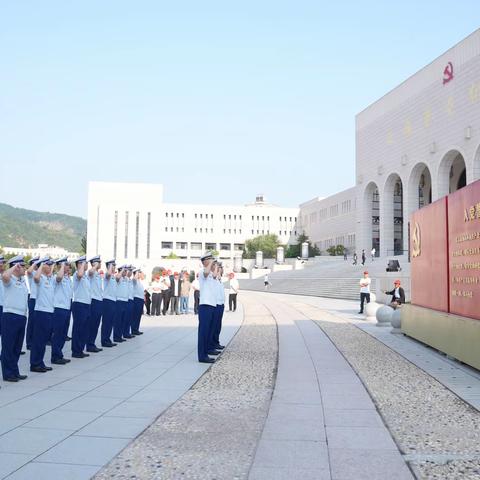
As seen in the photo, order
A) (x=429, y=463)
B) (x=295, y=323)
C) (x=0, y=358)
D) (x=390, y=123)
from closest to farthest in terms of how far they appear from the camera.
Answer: (x=429, y=463)
(x=0, y=358)
(x=295, y=323)
(x=390, y=123)

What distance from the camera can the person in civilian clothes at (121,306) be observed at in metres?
13.4

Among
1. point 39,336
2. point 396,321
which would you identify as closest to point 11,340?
point 39,336

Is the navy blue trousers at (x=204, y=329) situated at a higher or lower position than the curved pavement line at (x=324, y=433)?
higher

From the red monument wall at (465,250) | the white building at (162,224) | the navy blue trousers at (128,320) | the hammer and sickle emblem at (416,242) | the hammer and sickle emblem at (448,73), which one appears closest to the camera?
the red monument wall at (465,250)

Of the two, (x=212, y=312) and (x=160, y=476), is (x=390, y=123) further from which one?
(x=160, y=476)

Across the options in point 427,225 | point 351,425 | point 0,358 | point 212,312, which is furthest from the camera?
point 427,225

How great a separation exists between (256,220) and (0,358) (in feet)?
361

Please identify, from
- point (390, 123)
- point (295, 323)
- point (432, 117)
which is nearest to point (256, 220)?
point (390, 123)

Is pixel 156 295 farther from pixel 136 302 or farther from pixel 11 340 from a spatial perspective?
pixel 11 340

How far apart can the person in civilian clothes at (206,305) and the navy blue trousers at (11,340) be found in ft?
10.2

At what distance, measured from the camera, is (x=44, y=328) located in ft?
30.7

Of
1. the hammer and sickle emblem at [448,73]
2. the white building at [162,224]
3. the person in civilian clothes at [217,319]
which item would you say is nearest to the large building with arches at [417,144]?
the hammer and sickle emblem at [448,73]

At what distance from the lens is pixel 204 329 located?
33.9ft

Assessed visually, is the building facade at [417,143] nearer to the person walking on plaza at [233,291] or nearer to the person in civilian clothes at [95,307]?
the person walking on plaza at [233,291]
